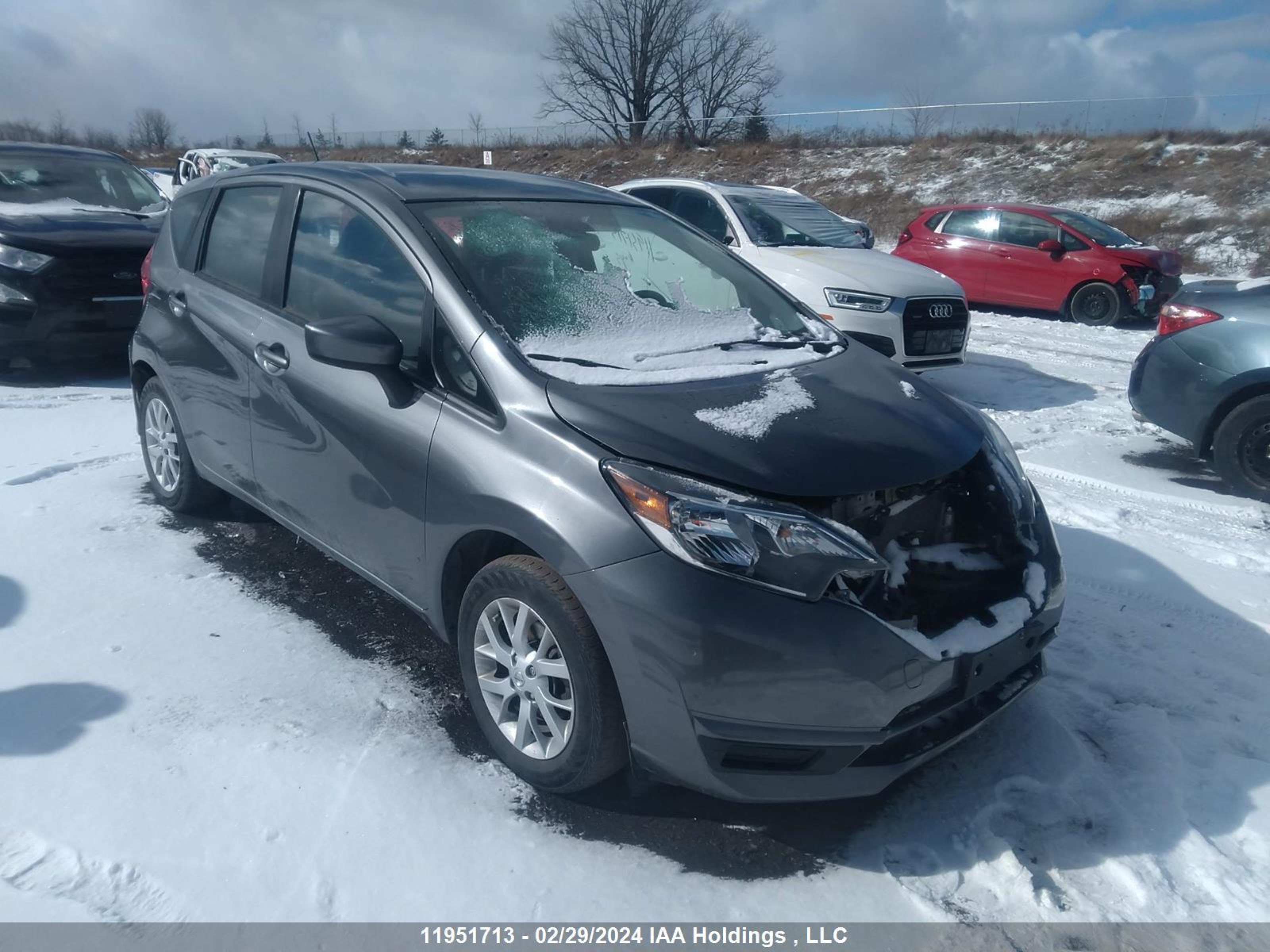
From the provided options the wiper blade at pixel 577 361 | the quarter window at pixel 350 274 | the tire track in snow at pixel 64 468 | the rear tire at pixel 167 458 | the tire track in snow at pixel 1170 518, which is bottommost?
the tire track in snow at pixel 64 468

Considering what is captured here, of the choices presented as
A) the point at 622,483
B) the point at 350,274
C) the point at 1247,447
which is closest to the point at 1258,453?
the point at 1247,447

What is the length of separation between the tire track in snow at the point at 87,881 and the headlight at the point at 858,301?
635 centimetres

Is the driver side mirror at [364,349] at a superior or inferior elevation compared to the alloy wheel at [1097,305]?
superior

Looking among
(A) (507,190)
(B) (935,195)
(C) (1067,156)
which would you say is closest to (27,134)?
(B) (935,195)

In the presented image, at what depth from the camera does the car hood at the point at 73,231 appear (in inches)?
298

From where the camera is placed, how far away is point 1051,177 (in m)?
28.8

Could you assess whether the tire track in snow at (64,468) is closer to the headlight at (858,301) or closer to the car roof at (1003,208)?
the headlight at (858,301)

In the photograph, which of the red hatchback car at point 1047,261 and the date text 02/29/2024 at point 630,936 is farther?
the red hatchback car at point 1047,261

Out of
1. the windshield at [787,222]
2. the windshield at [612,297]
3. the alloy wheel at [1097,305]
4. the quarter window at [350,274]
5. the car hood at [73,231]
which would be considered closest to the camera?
the windshield at [612,297]

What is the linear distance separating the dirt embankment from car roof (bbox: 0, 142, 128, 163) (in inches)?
327

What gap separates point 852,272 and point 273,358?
5281 mm

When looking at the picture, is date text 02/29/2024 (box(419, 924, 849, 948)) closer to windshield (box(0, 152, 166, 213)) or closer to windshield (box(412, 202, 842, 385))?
windshield (box(412, 202, 842, 385))

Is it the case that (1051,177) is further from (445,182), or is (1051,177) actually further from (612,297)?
(612,297)

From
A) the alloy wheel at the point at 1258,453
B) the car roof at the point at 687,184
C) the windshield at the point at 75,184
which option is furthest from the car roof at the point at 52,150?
the alloy wheel at the point at 1258,453
